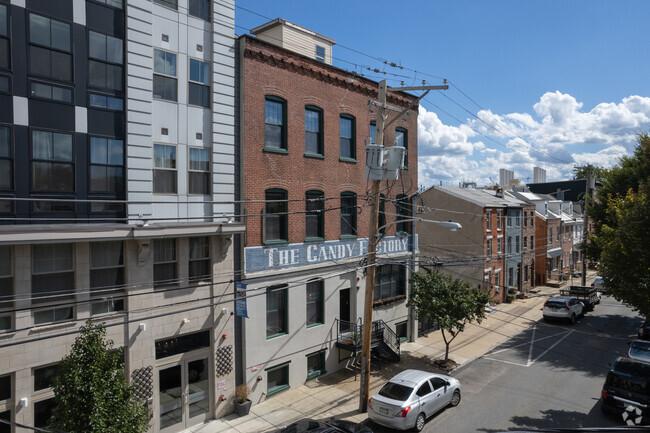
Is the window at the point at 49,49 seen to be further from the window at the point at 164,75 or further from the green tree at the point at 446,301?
the green tree at the point at 446,301

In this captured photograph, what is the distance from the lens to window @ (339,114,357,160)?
2114 centimetres

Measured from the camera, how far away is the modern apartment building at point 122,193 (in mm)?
11398

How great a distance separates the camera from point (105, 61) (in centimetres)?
1303

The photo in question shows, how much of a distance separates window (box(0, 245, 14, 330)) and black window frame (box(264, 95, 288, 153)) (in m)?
9.08

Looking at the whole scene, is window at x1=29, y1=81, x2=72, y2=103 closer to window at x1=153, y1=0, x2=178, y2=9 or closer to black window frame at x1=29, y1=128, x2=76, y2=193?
black window frame at x1=29, y1=128, x2=76, y2=193

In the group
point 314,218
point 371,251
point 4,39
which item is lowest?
point 371,251

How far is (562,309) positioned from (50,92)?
103 ft

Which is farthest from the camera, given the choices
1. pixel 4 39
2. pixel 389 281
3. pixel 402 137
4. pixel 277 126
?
pixel 402 137

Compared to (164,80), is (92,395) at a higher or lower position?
lower

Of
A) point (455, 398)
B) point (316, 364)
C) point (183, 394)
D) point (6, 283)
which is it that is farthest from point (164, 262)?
point (455, 398)

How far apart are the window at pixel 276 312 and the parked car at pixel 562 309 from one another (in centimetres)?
2117

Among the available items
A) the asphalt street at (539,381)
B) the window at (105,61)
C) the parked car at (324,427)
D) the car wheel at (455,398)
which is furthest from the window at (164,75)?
the car wheel at (455,398)

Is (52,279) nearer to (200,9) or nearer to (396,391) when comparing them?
(200,9)

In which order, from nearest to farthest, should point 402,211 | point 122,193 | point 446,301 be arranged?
point 122,193
point 446,301
point 402,211
